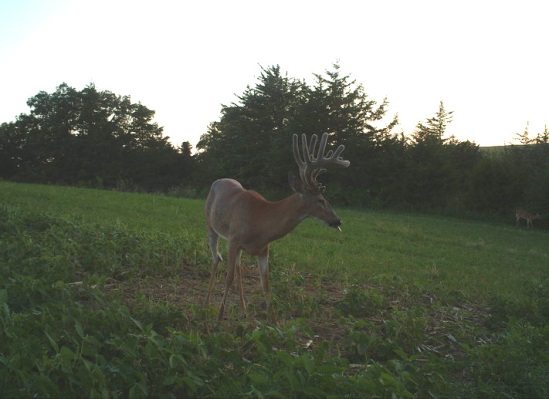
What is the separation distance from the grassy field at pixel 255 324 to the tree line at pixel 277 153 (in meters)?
18.1

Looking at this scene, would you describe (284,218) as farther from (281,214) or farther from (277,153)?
(277,153)

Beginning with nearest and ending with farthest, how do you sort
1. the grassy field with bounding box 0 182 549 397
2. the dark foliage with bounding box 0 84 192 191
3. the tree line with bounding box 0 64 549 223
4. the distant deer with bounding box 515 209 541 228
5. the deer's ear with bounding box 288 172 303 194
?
the grassy field with bounding box 0 182 549 397 < the deer's ear with bounding box 288 172 303 194 < the distant deer with bounding box 515 209 541 228 < the tree line with bounding box 0 64 549 223 < the dark foliage with bounding box 0 84 192 191

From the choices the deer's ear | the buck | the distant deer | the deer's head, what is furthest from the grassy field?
the distant deer

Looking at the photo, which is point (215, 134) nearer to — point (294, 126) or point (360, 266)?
point (294, 126)

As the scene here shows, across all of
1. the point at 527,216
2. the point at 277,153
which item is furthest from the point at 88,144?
the point at 527,216

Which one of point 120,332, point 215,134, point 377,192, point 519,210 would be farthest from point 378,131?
point 120,332

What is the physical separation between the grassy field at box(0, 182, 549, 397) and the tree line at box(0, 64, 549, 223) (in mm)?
18052

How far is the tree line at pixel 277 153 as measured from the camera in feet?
94.9

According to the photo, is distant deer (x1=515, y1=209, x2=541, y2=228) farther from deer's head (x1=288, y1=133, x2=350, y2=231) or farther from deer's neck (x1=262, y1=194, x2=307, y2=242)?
deer's neck (x1=262, y1=194, x2=307, y2=242)

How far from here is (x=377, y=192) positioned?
3091cm

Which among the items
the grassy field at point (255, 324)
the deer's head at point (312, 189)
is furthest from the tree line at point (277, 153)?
the deer's head at point (312, 189)

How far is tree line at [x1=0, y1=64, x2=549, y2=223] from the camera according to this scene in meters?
28.9

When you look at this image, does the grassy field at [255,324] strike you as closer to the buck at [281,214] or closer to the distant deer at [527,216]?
the buck at [281,214]

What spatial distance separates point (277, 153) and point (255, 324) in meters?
27.4
